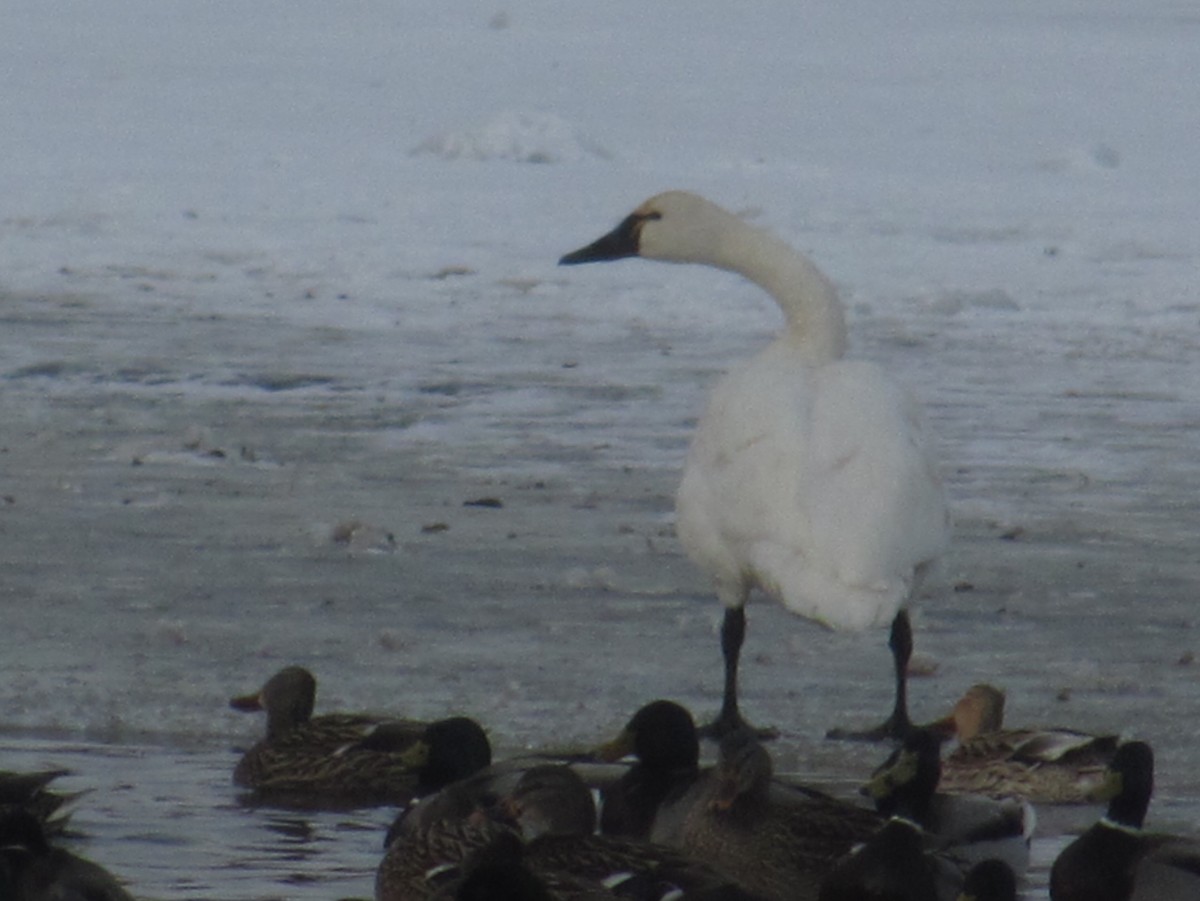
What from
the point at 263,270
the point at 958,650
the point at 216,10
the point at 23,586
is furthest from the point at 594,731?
the point at 216,10

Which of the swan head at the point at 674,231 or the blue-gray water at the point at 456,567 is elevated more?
the swan head at the point at 674,231

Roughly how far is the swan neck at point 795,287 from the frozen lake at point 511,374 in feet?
2.71

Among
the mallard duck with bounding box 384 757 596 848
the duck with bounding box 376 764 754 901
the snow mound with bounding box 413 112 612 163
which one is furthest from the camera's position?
the snow mound with bounding box 413 112 612 163

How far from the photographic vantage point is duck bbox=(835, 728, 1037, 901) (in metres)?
5.05

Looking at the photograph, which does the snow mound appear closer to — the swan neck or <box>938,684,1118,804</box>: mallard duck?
the swan neck

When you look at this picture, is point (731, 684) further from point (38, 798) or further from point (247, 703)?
point (38, 798)

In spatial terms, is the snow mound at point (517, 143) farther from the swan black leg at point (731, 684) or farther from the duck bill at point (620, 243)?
the swan black leg at point (731, 684)

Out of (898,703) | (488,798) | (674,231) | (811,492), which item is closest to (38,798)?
(488,798)

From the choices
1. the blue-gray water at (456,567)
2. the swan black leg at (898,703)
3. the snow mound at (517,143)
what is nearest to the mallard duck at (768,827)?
the blue-gray water at (456,567)

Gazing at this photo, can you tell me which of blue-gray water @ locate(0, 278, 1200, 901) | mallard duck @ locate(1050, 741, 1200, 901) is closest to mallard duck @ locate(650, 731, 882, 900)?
mallard duck @ locate(1050, 741, 1200, 901)

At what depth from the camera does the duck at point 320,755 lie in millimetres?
6461

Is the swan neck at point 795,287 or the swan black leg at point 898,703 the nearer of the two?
the swan black leg at point 898,703

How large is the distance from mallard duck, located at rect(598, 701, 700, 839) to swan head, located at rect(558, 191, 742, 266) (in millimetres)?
2452

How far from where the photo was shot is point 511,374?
42.4 feet
